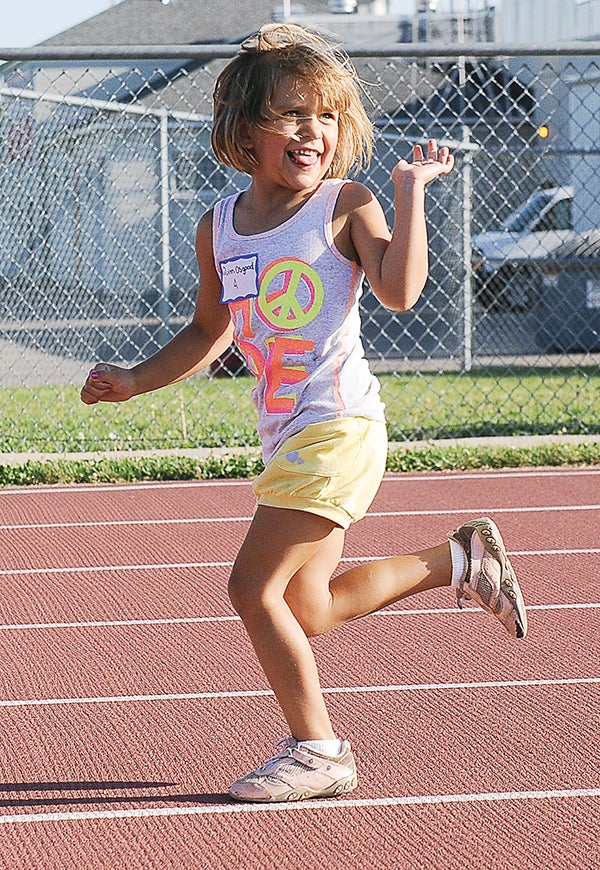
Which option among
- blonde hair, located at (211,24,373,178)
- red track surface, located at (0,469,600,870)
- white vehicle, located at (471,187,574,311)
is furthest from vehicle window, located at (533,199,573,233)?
blonde hair, located at (211,24,373,178)

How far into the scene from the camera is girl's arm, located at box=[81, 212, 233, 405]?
3291mm

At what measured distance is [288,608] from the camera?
3066 mm

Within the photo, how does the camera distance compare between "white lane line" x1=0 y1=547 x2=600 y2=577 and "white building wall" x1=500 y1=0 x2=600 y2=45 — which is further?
"white building wall" x1=500 y1=0 x2=600 y2=45

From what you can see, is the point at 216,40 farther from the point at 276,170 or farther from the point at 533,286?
the point at 276,170

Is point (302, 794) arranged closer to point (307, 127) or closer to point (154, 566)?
point (307, 127)

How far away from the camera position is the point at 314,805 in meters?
3.00

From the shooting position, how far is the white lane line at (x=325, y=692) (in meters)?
3.72

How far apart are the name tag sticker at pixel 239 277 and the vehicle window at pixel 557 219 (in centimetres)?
995

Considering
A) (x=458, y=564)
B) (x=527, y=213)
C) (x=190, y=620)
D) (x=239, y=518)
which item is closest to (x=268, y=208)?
(x=458, y=564)

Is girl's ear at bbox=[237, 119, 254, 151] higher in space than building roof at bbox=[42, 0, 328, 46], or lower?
lower

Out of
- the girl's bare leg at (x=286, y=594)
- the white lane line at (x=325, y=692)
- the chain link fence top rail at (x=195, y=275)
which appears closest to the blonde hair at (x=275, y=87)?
the girl's bare leg at (x=286, y=594)

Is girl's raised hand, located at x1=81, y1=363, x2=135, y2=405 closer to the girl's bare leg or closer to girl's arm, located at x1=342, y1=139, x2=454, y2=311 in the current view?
the girl's bare leg

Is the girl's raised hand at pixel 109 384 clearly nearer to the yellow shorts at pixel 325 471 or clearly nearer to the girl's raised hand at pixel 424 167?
the yellow shorts at pixel 325 471

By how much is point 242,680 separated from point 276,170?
151cm
